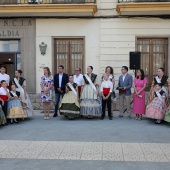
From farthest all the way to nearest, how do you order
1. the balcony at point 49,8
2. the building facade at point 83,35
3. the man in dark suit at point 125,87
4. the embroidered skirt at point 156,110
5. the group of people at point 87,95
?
the building facade at point 83,35
the balcony at point 49,8
the man in dark suit at point 125,87
the group of people at point 87,95
the embroidered skirt at point 156,110

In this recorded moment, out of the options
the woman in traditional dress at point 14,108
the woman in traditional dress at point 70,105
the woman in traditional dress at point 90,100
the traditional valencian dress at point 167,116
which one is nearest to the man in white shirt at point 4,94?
the woman in traditional dress at point 14,108

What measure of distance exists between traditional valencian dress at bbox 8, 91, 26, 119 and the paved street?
0.99ft

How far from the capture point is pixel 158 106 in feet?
32.6

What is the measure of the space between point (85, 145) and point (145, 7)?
7331 millimetres

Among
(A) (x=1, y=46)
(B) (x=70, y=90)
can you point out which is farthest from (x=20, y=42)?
(B) (x=70, y=90)

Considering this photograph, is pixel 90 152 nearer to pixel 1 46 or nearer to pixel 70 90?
pixel 70 90

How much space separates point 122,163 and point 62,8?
8.44 metres

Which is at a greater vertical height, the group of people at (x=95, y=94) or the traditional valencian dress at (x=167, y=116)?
the group of people at (x=95, y=94)

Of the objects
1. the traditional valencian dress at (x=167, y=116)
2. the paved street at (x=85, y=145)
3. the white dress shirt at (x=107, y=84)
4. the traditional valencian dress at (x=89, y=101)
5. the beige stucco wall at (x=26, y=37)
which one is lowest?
the paved street at (x=85, y=145)

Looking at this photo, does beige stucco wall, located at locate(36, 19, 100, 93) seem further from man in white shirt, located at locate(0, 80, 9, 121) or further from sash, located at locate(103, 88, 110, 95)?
man in white shirt, located at locate(0, 80, 9, 121)

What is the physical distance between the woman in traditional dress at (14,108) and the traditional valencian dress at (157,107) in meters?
4.10

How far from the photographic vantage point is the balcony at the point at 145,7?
40.6 feet

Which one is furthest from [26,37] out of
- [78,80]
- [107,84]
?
[107,84]

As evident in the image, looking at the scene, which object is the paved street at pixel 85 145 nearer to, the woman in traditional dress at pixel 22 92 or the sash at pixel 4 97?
the woman in traditional dress at pixel 22 92
